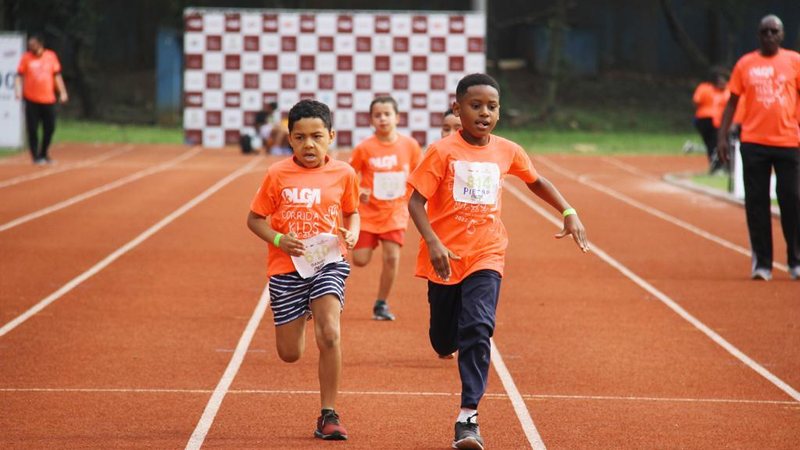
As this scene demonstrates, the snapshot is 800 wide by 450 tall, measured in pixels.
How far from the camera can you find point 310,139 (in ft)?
20.9

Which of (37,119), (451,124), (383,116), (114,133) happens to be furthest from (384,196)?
(114,133)

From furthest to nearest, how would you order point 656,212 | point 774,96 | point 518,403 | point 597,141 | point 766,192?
1. point 597,141
2. point 656,212
3. point 766,192
4. point 774,96
5. point 518,403

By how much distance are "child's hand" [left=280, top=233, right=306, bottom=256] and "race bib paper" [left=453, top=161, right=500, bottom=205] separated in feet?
2.36

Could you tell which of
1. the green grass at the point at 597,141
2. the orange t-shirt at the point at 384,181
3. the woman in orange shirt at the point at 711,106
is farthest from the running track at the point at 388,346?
the green grass at the point at 597,141

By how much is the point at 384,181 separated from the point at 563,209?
3.58 meters

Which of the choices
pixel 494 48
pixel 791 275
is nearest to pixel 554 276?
pixel 791 275

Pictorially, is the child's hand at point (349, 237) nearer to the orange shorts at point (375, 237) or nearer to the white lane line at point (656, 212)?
the orange shorts at point (375, 237)

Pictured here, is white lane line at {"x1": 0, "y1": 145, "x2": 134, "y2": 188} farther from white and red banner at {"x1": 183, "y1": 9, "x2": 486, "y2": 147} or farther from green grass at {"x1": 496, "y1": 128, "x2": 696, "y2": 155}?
green grass at {"x1": 496, "y1": 128, "x2": 696, "y2": 155}

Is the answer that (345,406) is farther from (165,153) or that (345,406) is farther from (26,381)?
(165,153)

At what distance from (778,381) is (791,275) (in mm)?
4407

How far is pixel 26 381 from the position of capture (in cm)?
752

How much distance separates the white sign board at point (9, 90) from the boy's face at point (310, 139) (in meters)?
20.7

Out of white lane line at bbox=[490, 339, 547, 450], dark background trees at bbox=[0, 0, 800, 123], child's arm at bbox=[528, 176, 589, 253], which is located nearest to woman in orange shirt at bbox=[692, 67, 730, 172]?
dark background trees at bbox=[0, 0, 800, 123]

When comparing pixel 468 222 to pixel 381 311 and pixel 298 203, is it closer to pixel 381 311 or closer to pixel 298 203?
pixel 298 203
